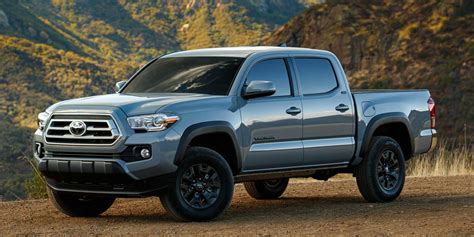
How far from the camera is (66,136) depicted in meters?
10.0

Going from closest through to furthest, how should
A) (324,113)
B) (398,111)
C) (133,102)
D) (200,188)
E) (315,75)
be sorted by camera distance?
1. (133,102)
2. (200,188)
3. (324,113)
4. (315,75)
5. (398,111)

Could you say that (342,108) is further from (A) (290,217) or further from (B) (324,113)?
(A) (290,217)

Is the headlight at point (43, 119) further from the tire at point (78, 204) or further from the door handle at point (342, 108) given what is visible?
the door handle at point (342, 108)

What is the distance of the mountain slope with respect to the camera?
47.2 meters

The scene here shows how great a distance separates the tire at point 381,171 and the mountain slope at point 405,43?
31.1m

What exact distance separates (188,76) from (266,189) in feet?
9.30

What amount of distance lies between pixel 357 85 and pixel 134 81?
4135cm

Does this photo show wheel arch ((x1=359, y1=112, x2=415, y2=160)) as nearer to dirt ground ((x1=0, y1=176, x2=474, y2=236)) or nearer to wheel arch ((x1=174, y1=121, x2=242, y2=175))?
dirt ground ((x1=0, y1=176, x2=474, y2=236))

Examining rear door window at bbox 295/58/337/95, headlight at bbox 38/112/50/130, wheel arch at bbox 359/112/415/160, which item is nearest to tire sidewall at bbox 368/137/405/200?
wheel arch at bbox 359/112/415/160

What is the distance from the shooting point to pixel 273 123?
35.6 feet

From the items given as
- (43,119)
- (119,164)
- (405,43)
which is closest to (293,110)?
(119,164)

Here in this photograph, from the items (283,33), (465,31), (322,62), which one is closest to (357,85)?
(465,31)

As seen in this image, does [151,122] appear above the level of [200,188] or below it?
above

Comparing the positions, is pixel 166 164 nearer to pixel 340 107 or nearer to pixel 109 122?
pixel 109 122
